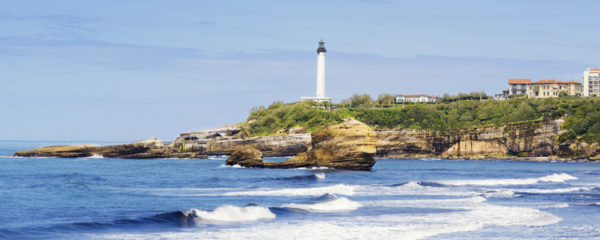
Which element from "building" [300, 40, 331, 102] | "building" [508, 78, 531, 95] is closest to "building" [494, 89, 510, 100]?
"building" [508, 78, 531, 95]

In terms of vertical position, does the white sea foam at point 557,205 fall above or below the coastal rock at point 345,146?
below

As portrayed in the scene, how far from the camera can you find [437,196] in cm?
3681

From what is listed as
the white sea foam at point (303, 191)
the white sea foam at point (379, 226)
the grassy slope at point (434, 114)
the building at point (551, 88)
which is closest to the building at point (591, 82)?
the building at point (551, 88)

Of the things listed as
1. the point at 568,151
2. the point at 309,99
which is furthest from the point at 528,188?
the point at 309,99

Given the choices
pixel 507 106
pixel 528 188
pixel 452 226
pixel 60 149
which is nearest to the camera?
pixel 452 226

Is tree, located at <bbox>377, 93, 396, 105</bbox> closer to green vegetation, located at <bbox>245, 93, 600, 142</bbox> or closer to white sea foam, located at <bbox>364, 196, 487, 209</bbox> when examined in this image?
green vegetation, located at <bbox>245, 93, 600, 142</bbox>

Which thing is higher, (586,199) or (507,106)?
(507,106)

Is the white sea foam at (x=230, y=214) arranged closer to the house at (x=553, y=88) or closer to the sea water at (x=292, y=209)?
the sea water at (x=292, y=209)

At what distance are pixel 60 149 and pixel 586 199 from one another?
8555 centimetres

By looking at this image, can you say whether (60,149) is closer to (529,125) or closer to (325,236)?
(529,125)

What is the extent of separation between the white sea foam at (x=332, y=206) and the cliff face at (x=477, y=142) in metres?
75.3

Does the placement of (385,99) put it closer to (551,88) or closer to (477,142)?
(551,88)

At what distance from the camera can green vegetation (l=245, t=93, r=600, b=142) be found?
10925 centimetres

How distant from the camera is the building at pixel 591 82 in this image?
14000cm
